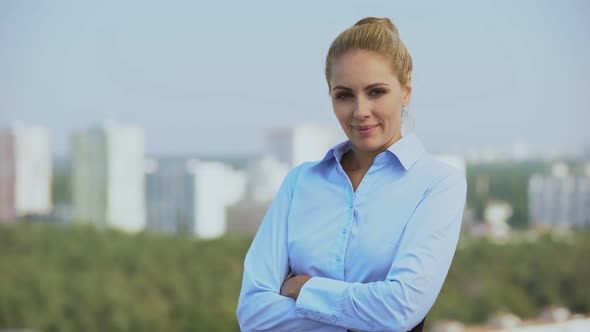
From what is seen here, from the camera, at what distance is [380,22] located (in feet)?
3.57

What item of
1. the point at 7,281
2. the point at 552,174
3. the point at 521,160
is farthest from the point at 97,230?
the point at 521,160

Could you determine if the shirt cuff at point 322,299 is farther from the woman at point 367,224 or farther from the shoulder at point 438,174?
the shoulder at point 438,174

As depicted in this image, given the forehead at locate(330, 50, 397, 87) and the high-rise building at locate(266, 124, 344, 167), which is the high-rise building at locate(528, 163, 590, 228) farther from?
the forehead at locate(330, 50, 397, 87)

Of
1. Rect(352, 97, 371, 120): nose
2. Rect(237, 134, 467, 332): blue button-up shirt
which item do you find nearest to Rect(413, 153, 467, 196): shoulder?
Rect(237, 134, 467, 332): blue button-up shirt

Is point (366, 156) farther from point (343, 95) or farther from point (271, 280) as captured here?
point (271, 280)

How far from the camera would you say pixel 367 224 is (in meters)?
1.07

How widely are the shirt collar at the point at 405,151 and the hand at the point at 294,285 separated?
0.18m

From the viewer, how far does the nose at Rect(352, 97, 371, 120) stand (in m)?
1.06

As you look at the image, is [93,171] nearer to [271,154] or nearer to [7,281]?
[271,154]

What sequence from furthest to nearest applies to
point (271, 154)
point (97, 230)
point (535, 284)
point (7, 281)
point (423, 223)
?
point (271, 154), point (97, 230), point (535, 284), point (7, 281), point (423, 223)

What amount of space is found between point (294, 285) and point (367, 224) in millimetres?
135

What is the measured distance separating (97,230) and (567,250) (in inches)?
514

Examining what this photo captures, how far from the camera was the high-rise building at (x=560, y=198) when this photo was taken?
29281mm

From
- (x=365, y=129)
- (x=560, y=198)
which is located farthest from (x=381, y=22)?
(x=560, y=198)
